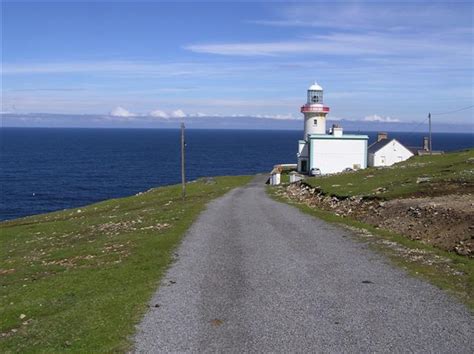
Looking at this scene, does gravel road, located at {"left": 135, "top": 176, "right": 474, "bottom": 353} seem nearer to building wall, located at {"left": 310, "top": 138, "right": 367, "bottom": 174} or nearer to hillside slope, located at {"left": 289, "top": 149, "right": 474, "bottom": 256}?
hillside slope, located at {"left": 289, "top": 149, "right": 474, "bottom": 256}

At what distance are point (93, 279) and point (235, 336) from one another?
7175 millimetres

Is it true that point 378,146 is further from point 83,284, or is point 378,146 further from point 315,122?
point 83,284

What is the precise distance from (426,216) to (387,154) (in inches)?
2274

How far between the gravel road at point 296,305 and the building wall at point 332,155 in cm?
5379

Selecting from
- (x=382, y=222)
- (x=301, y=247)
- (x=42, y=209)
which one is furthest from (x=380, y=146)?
(x=301, y=247)

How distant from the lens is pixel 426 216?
26.5m

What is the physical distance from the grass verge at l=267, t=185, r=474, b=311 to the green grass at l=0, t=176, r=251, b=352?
26.0 ft

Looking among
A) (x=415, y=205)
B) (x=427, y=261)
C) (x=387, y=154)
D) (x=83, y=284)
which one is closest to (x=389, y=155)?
(x=387, y=154)

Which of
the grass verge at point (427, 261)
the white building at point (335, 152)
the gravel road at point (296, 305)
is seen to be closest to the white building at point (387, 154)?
the white building at point (335, 152)

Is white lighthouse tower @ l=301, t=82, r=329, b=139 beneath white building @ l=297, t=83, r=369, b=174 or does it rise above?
above

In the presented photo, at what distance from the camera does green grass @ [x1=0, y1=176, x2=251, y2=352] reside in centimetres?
1230

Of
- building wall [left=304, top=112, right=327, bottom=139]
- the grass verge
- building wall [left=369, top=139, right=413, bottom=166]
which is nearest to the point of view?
the grass verge

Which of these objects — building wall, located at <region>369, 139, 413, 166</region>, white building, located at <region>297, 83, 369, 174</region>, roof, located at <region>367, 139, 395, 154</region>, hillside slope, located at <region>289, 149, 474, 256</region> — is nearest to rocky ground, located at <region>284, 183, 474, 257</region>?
hillside slope, located at <region>289, 149, 474, 256</region>

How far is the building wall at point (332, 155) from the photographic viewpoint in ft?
252
